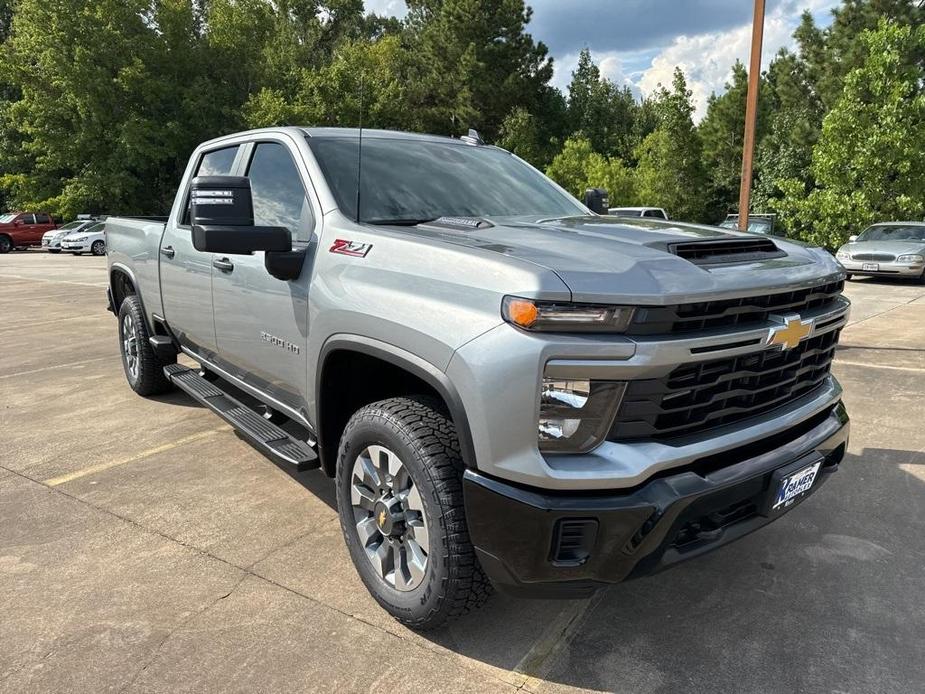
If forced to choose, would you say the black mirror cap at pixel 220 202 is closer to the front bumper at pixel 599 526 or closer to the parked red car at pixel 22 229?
the front bumper at pixel 599 526

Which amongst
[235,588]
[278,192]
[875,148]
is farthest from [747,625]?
[875,148]

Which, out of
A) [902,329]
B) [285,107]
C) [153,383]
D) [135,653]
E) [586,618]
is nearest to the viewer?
[135,653]

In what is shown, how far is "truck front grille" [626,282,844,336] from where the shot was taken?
2074 millimetres

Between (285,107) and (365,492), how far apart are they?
33985mm

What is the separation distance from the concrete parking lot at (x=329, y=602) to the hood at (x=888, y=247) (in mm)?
13026

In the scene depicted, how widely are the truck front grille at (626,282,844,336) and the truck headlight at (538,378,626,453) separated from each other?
20 cm

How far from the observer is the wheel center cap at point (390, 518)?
2.60 m

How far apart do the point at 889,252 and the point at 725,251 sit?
15.4 m

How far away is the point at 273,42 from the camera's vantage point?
39000 mm

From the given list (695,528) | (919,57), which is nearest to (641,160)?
(919,57)

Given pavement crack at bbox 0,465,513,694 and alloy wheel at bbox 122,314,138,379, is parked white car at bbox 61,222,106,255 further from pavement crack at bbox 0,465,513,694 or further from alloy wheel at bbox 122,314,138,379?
pavement crack at bbox 0,465,513,694

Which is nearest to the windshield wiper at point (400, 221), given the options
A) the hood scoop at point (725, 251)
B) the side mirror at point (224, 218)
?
the side mirror at point (224, 218)

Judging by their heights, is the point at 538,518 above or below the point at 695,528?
above

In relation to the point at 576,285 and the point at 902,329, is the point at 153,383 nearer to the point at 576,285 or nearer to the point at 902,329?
the point at 576,285
